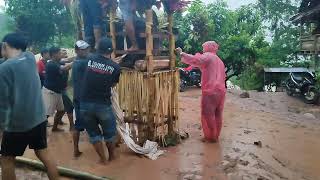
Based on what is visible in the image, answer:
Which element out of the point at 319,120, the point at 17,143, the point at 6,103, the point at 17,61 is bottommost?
the point at 319,120

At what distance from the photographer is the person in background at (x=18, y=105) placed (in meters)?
3.39

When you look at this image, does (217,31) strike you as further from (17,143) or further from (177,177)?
(17,143)

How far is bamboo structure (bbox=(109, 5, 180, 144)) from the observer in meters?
5.34

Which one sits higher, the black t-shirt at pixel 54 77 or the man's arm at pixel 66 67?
the man's arm at pixel 66 67

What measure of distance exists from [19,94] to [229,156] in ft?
10.9

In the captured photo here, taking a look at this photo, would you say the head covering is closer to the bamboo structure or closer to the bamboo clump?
the bamboo structure

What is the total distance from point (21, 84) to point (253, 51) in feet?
46.7

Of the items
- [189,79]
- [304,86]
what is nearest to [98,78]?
[304,86]

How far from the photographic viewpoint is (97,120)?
4.78 meters

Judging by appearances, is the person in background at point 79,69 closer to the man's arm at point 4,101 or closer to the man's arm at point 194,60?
the man's arm at point 4,101

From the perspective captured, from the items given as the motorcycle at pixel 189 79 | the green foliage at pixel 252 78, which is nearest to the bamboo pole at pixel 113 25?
the motorcycle at pixel 189 79

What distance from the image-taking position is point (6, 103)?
3.42 meters

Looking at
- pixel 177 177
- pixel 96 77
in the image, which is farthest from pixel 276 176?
pixel 96 77

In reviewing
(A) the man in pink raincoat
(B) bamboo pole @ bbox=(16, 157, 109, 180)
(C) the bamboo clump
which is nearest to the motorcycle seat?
(A) the man in pink raincoat
